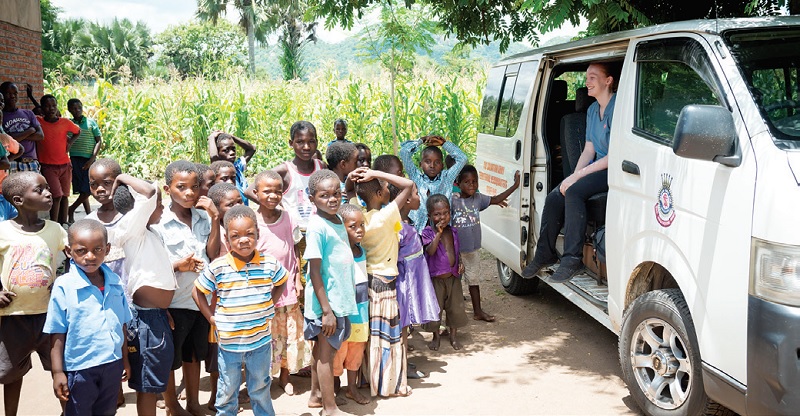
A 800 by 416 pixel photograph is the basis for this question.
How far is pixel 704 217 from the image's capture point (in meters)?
3.31

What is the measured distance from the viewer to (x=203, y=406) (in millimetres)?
4336

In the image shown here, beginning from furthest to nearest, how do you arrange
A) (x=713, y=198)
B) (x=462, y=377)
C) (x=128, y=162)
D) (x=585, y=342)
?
(x=128, y=162), (x=585, y=342), (x=462, y=377), (x=713, y=198)

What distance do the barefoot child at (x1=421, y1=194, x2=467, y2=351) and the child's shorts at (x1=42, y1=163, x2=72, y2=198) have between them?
6.01 meters

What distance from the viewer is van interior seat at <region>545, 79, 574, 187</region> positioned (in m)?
6.00

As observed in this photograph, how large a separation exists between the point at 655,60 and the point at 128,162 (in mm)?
12151

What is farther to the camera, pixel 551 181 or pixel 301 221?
pixel 551 181

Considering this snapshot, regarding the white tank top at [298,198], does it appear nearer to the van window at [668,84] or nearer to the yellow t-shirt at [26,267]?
the yellow t-shirt at [26,267]

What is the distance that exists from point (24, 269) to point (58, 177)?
624cm

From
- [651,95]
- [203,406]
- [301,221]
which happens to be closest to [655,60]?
[651,95]

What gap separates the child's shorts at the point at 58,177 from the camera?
9.07 meters

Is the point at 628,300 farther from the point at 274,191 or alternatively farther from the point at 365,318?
the point at 274,191

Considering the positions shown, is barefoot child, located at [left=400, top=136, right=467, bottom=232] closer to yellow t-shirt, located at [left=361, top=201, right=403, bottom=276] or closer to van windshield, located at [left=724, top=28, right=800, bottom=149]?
yellow t-shirt, located at [left=361, top=201, right=403, bottom=276]

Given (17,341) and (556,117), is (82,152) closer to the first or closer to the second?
(17,341)

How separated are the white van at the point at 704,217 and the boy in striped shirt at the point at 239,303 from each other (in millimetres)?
2054
